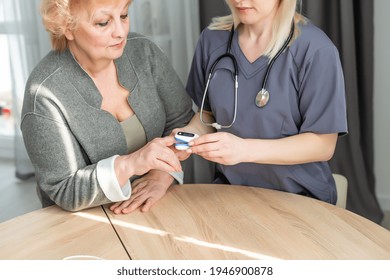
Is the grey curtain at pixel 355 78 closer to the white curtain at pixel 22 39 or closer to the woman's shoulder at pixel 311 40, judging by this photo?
the woman's shoulder at pixel 311 40

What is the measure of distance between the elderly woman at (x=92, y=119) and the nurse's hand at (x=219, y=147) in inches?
3.2

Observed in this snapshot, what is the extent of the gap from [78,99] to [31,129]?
0.55ft

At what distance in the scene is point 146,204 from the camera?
1552 millimetres

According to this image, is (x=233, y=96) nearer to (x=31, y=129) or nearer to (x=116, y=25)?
(x=116, y=25)

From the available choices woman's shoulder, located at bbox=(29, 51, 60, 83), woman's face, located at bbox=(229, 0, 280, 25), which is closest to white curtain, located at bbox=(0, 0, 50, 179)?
woman's shoulder, located at bbox=(29, 51, 60, 83)

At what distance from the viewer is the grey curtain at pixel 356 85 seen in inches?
94.2

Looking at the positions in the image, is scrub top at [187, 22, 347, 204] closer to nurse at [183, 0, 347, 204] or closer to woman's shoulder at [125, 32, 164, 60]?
nurse at [183, 0, 347, 204]

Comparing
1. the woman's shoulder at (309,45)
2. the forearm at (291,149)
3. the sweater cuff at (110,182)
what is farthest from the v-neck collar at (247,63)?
the sweater cuff at (110,182)

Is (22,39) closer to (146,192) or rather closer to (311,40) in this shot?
(146,192)

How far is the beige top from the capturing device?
5.70 feet

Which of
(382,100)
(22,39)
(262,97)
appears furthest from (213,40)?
(22,39)

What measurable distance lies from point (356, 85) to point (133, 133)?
1.24 meters

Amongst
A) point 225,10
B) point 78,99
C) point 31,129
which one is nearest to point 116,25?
point 78,99
